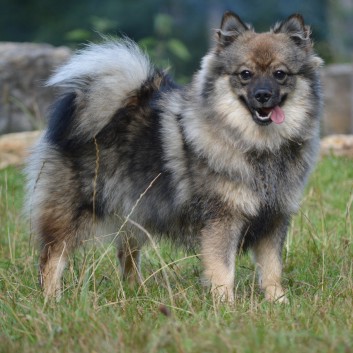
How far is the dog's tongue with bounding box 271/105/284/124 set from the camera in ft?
15.1

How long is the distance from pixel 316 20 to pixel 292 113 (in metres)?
14.3

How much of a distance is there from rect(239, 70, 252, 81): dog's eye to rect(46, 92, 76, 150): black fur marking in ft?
3.37

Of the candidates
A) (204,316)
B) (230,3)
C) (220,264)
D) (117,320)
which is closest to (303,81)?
(220,264)

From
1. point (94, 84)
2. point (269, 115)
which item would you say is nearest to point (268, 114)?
point (269, 115)

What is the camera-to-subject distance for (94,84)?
507 centimetres

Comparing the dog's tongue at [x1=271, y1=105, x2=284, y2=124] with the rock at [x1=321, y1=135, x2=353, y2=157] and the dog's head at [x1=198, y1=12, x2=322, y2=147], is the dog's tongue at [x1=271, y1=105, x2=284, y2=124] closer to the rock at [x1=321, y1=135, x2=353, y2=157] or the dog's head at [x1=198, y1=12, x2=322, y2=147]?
the dog's head at [x1=198, y1=12, x2=322, y2=147]

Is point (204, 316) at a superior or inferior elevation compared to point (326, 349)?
inferior

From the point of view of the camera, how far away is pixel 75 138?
4984 mm

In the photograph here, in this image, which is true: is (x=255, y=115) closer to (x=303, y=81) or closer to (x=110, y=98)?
(x=303, y=81)

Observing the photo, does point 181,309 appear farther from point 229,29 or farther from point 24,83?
point 24,83

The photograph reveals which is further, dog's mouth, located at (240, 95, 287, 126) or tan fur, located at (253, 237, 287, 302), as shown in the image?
tan fur, located at (253, 237, 287, 302)

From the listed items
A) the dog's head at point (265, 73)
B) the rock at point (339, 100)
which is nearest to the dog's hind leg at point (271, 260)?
the dog's head at point (265, 73)

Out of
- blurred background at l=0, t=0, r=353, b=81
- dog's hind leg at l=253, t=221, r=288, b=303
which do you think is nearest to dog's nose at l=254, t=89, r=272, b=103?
dog's hind leg at l=253, t=221, r=288, b=303

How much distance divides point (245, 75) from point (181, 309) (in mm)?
1361
